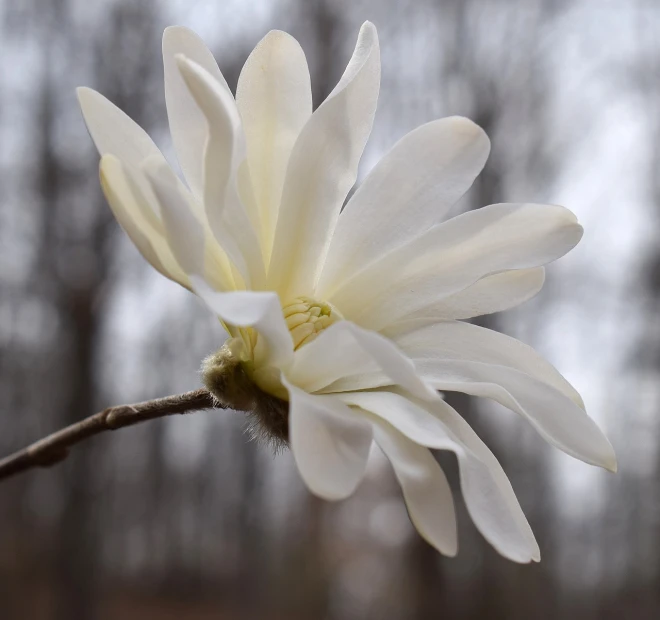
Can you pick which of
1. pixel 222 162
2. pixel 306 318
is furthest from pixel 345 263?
pixel 222 162

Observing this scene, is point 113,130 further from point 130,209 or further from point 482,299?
point 482,299

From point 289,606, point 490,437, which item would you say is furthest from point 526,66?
point 289,606

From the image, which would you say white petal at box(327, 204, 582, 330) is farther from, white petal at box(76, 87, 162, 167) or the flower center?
white petal at box(76, 87, 162, 167)

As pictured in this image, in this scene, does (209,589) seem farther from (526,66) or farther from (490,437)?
(526,66)

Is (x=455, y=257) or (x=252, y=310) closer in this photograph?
(x=252, y=310)

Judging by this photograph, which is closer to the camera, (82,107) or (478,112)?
(82,107)

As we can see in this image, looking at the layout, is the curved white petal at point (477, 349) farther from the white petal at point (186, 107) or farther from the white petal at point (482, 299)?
the white petal at point (186, 107)
